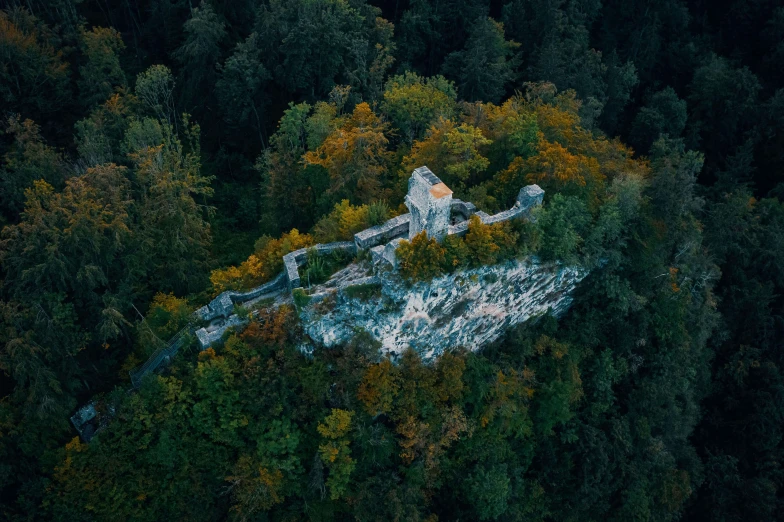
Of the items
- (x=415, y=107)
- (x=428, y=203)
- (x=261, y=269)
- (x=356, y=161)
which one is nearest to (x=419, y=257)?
(x=428, y=203)

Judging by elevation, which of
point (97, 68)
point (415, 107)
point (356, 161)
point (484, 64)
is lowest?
point (356, 161)

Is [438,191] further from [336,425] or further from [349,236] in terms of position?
[336,425]

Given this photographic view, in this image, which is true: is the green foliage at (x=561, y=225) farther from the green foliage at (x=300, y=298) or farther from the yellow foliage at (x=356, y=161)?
the green foliage at (x=300, y=298)

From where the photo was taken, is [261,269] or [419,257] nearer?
[419,257]

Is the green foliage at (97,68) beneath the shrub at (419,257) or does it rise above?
above

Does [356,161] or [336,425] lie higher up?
[356,161]

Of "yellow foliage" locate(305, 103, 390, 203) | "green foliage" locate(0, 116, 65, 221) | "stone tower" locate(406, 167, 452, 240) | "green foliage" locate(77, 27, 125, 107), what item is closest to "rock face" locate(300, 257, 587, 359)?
"stone tower" locate(406, 167, 452, 240)

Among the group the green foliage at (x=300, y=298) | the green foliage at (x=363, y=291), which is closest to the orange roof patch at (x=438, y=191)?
the green foliage at (x=363, y=291)
